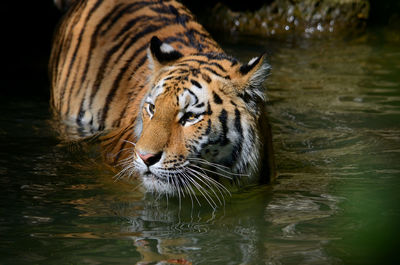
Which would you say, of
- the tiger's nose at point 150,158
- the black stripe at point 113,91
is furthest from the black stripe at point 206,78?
the black stripe at point 113,91

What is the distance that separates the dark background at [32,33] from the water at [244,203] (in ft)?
1.51

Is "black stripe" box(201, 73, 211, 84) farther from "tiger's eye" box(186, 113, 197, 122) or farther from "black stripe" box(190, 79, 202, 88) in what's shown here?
"tiger's eye" box(186, 113, 197, 122)

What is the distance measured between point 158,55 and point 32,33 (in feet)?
14.7

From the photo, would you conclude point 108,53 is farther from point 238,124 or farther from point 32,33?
point 32,33

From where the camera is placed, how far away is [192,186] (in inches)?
138

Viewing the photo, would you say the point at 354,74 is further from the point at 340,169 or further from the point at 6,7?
the point at 6,7

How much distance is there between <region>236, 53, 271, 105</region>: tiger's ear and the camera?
3.45 m

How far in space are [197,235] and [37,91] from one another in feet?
10.1

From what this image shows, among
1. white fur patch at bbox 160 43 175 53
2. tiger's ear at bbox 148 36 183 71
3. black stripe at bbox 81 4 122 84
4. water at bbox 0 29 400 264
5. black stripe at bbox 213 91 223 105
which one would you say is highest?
black stripe at bbox 81 4 122 84

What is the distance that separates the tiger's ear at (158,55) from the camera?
3.69 meters

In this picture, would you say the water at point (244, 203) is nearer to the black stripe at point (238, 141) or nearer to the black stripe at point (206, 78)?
the black stripe at point (238, 141)

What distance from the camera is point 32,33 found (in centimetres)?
786

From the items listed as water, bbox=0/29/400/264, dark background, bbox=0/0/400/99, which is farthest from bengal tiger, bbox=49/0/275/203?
dark background, bbox=0/0/400/99

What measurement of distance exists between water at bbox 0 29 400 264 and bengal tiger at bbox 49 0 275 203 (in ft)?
0.56
